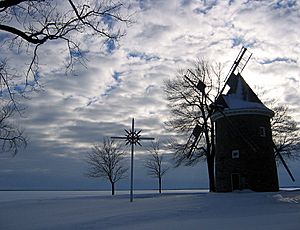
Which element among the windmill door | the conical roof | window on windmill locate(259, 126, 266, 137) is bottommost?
the windmill door

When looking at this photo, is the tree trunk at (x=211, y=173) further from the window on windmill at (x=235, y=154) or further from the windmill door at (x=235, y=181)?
the window on windmill at (x=235, y=154)

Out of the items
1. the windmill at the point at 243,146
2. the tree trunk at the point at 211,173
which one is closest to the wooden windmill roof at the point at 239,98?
the windmill at the point at 243,146

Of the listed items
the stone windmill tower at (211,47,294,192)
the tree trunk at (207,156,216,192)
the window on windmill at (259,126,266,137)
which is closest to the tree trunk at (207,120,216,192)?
the tree trunk at (207,156,216,192)

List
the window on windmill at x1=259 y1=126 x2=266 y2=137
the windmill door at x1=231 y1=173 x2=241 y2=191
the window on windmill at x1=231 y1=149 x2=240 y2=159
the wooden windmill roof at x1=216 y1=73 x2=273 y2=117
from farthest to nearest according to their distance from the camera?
the wooden windmill roof at x1=216 y1=73 x2=273 y2=117
the window on windmill at x1=259 y1=126 x2=266 y2=137
the window on windmill at x1=231 y1=149 x2=240 y2=159
the windmill door at x1=231 y1=173 x2=241 y2=191

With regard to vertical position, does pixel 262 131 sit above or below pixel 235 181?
above

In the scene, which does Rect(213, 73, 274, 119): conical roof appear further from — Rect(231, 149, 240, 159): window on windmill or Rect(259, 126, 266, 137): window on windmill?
Rect(231, 149, 240, 159): window on windmill

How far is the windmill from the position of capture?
29.1 m

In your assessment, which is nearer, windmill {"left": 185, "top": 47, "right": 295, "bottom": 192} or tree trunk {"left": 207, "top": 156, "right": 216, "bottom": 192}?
windmill {"left": 185, "top": 47, "right": 295, "bottom": 192}

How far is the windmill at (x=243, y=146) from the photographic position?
95.6ft

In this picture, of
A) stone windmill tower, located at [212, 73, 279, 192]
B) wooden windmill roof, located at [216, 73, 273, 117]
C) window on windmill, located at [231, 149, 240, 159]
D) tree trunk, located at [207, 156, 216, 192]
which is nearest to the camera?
stone windmill tower, located at [212, 73, 279, 192]

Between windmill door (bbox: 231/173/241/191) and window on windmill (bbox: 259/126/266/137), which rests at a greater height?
window on windmill (bbox: 259/126/266/137)

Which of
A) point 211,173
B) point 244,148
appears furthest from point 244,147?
point 211,173

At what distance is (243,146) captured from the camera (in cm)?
2950

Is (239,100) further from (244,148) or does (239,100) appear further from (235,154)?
(235,154)
